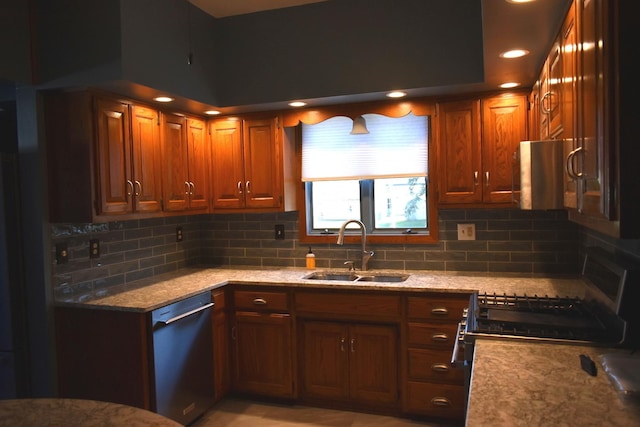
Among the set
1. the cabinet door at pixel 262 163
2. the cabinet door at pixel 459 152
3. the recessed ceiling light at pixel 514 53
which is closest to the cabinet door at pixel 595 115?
the recessed ceiling light at pixel 514 53

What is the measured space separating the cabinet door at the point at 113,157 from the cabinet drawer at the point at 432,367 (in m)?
1.99

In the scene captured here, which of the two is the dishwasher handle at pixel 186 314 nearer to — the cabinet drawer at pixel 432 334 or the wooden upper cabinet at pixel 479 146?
the cabinet drawer at pixel 432 334

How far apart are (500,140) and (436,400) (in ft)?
5.57

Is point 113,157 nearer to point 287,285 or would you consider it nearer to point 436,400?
point 287,285

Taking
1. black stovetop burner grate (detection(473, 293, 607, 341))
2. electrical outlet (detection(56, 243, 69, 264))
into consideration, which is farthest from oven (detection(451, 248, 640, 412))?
electrical outlet (detection(56, 243, 69, 264))

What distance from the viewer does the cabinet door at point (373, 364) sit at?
3.11 m

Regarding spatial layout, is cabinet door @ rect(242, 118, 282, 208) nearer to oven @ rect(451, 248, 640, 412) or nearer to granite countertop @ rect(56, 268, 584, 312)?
granite countertop @ rect(56, 268, 584, 312)

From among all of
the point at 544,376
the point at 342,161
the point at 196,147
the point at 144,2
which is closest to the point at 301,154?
the point at 342,161

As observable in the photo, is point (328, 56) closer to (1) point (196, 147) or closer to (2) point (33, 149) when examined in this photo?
(1) point (196, 147)

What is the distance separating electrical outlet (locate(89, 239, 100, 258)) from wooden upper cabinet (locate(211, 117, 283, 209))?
0.93 meters

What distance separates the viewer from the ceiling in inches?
71.1

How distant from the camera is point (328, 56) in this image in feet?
10.8

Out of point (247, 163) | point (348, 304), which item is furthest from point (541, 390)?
point (247, 163)

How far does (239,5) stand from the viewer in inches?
130
